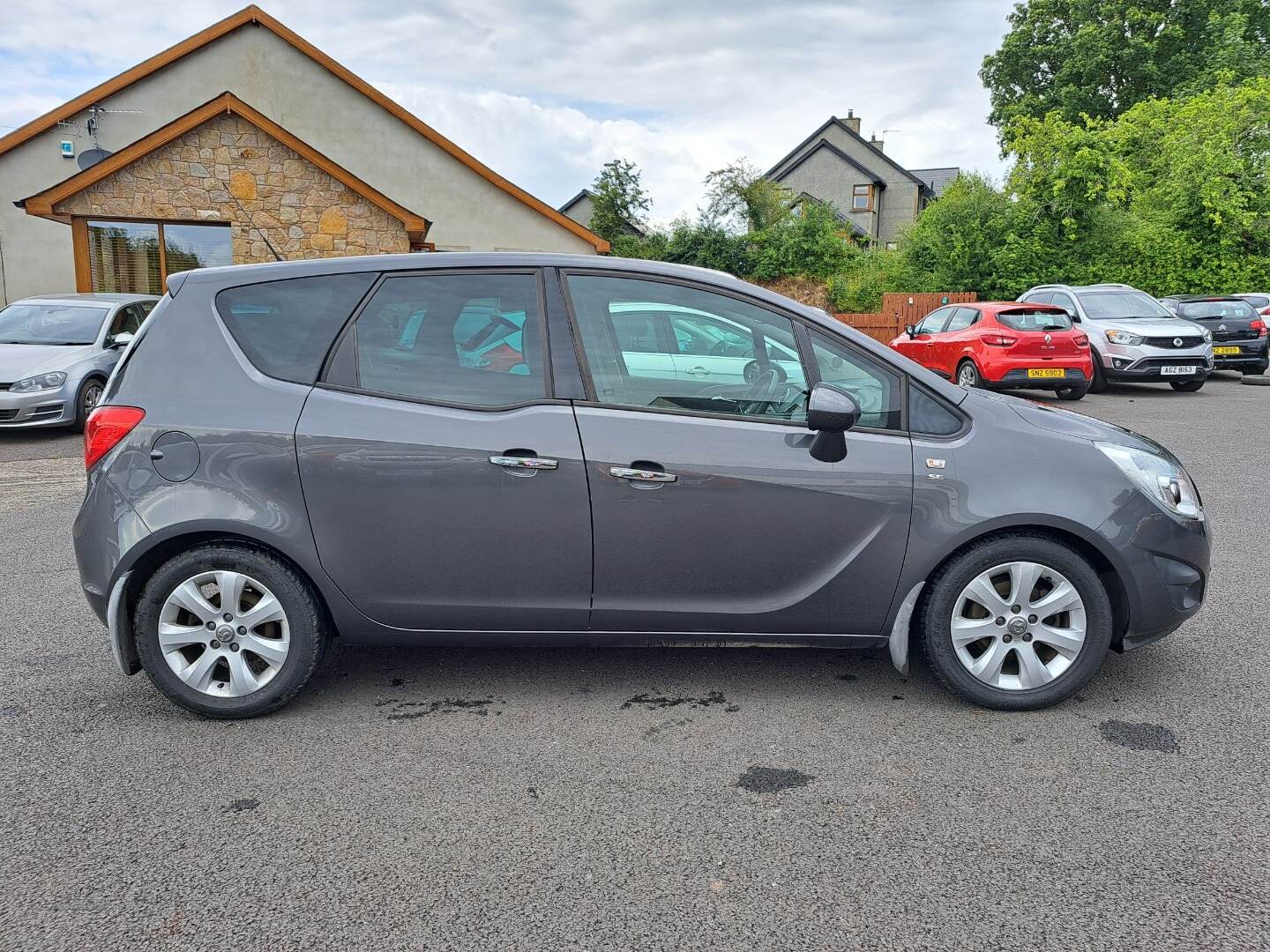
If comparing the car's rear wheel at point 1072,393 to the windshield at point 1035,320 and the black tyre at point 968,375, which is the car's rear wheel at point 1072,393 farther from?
the black tyre at point 968,375

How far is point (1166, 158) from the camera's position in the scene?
2505 centimetres

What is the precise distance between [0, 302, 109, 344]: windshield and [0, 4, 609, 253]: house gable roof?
9819mm

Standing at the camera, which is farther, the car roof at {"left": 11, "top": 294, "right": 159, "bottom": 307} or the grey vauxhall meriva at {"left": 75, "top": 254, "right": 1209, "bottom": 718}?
the car roof at {"left": 11, "top": 294, "right": 159, "bottom": 307}

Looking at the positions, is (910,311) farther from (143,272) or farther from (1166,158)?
(143,272)

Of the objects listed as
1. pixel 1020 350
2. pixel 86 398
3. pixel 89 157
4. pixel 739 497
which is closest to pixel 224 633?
pixel 739 497

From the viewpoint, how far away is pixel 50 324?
11.1 m

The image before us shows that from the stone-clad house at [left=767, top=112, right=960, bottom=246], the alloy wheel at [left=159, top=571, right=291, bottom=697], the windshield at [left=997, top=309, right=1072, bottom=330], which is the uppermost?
the stone-clad house at [left=767, top=112, right=960, bottom=246]

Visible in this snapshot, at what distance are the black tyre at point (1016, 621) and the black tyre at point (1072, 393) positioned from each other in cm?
1131

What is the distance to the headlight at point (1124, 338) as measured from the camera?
1435 cm

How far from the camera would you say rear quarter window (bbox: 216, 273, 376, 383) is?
11.2 feet

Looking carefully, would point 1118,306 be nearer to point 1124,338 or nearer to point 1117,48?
point 1124,338

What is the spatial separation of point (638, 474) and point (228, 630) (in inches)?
63.4

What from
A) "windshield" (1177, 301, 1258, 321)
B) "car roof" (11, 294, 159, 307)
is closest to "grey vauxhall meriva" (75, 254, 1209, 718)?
"car roof" (11, 294, 159, 307)

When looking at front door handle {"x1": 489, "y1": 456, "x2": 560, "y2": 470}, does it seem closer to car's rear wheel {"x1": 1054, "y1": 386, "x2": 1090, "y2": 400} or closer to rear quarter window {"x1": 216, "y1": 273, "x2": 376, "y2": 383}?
rear quarter window {"x1": 216, "y1": 273, "x2": 376, "y2": 383}
